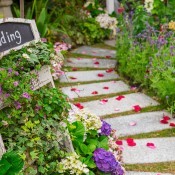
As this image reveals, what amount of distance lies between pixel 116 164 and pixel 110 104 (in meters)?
1.69

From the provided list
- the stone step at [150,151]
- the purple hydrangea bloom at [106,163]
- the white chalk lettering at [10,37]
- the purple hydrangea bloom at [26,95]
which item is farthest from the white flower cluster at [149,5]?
the purple hydrangea bloom at [26,95]

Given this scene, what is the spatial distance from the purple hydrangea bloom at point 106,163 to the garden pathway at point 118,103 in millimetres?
394

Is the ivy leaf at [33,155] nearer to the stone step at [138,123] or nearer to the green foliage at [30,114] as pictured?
the green foliage at [30,114]

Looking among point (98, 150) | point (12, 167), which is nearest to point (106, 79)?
point (98, 150)

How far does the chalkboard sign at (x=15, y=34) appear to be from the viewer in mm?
2440

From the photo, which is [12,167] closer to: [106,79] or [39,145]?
[39,145]

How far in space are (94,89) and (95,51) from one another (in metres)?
1.57

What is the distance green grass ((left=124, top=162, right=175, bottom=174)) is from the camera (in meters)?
3.27

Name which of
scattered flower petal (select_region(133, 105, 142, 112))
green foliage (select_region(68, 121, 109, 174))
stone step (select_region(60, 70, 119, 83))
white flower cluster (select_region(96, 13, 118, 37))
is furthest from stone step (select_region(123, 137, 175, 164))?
white flower cluster (select_region(96, 13, 118, 37))

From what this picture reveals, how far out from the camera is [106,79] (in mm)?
5262

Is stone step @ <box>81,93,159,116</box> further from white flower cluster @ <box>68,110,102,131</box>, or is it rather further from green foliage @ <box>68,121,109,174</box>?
green foliage @ <box>68,121,109,174</box>

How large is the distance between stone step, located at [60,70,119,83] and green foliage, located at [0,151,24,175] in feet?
9.82

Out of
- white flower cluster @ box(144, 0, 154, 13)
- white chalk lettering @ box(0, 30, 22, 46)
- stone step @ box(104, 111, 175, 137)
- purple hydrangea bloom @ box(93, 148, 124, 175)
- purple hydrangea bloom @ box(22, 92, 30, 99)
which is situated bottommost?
stone step @ box(104, 111, 175, 137)

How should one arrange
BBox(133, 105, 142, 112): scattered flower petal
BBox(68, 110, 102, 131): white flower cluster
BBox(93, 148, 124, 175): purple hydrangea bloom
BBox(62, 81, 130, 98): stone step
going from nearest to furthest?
BBox(93, 148, 124, 175): purple hydrangea bloom
BBox(68, 110, 102, 131): white flower cluster
BBox(133, 105, 142, 112): scattered flower petal
BBox(62, 81, 130, 98): stone step
